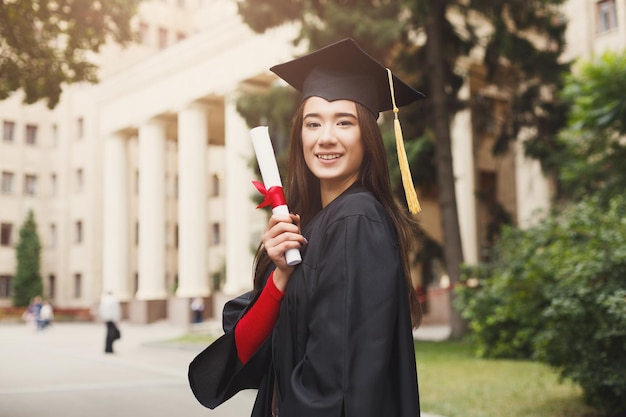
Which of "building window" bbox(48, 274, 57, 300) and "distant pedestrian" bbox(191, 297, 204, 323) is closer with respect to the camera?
"distant pedestrian" bbox(191, 297, 204, 323)

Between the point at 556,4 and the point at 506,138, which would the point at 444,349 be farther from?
the point at 556,4

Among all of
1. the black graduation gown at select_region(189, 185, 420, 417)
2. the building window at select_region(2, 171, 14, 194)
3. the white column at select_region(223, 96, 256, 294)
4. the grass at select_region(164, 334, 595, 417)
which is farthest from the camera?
the building window at select_region(2, 171, 14, 194)

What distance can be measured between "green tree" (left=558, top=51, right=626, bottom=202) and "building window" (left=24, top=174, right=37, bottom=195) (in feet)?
147

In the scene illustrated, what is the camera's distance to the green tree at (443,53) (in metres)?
19.0

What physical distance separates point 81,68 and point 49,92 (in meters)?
0.64

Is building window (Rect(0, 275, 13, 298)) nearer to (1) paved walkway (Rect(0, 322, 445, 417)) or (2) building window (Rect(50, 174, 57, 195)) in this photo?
(2) building window (Rect(50, 174, 57, 195))

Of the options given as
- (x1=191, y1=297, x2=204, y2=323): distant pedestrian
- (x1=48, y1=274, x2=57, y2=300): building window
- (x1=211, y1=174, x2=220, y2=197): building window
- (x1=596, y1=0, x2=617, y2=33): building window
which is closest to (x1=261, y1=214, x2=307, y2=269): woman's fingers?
(x1=596, y1=0, x2=617, y2=33): building window

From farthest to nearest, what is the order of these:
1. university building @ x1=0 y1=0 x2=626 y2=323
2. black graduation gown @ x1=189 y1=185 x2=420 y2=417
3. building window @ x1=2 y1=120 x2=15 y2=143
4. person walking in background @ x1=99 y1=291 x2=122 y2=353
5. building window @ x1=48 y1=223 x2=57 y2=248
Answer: building window @ x1=48 y1=223 x2=57 y2=248
building window @ x1=2 y1=120 x2=15 y2=143
university building @ x1=0 y1=0 x2=626 y2=323
person walking in background @ x1=99 y1=291 x2=122 y2=353
black graduation gown @ x1=189 y1=185 x2=420 y2=417

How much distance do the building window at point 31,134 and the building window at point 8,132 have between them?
1096 mm

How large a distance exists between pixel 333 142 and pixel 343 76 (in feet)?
1.08

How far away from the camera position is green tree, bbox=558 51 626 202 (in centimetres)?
1753

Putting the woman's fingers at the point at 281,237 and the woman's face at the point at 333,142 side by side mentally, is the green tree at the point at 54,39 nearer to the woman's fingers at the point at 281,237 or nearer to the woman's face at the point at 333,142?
the woman's face at the point at 333,142

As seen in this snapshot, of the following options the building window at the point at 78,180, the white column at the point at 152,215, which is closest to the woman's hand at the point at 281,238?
the white column at the point at 152,215

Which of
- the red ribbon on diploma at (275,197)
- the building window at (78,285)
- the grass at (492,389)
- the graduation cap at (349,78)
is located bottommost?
the grass at (492,389)
